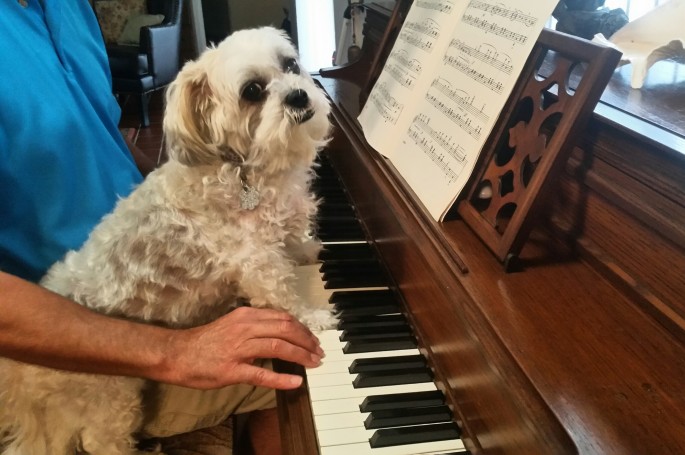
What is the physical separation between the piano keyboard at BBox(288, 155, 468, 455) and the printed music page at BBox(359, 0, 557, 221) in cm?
27

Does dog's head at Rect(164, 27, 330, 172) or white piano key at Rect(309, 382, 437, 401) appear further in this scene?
dog's head at Rect(164, 27, 330, 172)

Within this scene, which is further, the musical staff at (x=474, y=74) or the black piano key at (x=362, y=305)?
the black piano key at (x=362, y=305)

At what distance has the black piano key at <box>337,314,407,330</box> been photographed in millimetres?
1090

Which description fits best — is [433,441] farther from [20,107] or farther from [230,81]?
[20,107]

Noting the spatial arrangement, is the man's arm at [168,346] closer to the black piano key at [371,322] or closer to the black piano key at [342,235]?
the black piano key at [371,322]

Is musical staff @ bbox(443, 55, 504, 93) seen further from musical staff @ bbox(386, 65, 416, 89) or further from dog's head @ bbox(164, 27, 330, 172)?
dog's head @ bbox(164, 27, 330, 172)

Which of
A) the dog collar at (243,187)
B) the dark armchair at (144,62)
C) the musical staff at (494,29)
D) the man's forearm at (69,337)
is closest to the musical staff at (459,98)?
the musical staff at (494,29)

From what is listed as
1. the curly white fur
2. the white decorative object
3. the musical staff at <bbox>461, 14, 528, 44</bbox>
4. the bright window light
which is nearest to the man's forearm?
the curly white fur

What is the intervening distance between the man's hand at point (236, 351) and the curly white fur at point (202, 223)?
110 mm

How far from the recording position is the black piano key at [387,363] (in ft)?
3.19

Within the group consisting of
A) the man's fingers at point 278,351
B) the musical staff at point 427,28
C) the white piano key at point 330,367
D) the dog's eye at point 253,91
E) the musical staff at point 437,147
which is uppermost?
the musical staff at point 427,28

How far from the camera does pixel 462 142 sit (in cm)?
98

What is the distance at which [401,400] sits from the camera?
0.90 meters

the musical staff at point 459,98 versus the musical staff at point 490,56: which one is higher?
the musical staff at point 490,56
